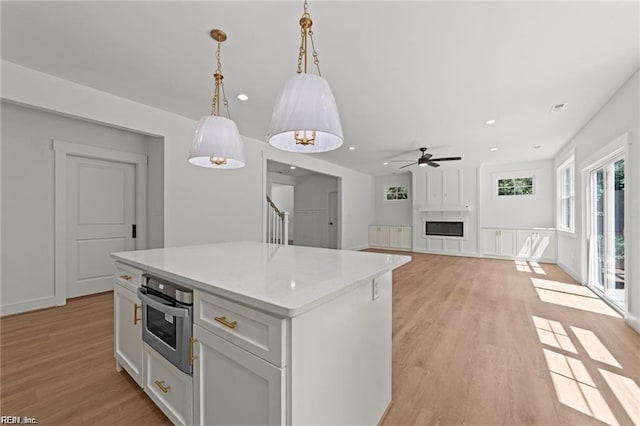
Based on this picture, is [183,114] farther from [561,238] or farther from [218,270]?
[561,238]

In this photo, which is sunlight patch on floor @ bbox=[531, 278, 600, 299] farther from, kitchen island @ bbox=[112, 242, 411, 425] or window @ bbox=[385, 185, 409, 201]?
window @ bbox=[385, 185, 409, 201]

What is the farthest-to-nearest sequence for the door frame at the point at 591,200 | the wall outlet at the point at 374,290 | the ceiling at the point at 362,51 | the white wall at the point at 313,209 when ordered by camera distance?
the white wall at the point at 313,209 < the door frame at the point at 591,200 < the ceiling at the point at 362,51 < the wall outlet at the point at 374,290

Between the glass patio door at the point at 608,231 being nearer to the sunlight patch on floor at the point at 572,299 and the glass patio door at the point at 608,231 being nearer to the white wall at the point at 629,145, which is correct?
the sunlight patch on floor at the point at 572,299

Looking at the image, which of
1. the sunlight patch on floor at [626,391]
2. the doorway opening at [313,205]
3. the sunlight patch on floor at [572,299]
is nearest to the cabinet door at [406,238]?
the doorway opening at [313,205]

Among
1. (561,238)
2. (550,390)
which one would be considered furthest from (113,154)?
(561,238)

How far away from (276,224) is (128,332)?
3.76 meters

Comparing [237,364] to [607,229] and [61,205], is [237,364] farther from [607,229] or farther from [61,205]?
[607,229]

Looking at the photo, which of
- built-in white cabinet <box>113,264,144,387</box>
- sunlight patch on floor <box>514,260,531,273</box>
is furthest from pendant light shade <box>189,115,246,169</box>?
sunlight patch on floor <box>514,260,531,273</box>

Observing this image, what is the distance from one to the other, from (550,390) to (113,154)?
543cm

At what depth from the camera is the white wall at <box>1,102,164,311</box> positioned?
3082 millimetres

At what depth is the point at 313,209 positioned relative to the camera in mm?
9148

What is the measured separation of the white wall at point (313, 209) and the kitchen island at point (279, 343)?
7.19 meters

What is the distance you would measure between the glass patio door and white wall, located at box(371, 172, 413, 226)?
481 cm

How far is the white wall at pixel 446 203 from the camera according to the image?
7.38 m
